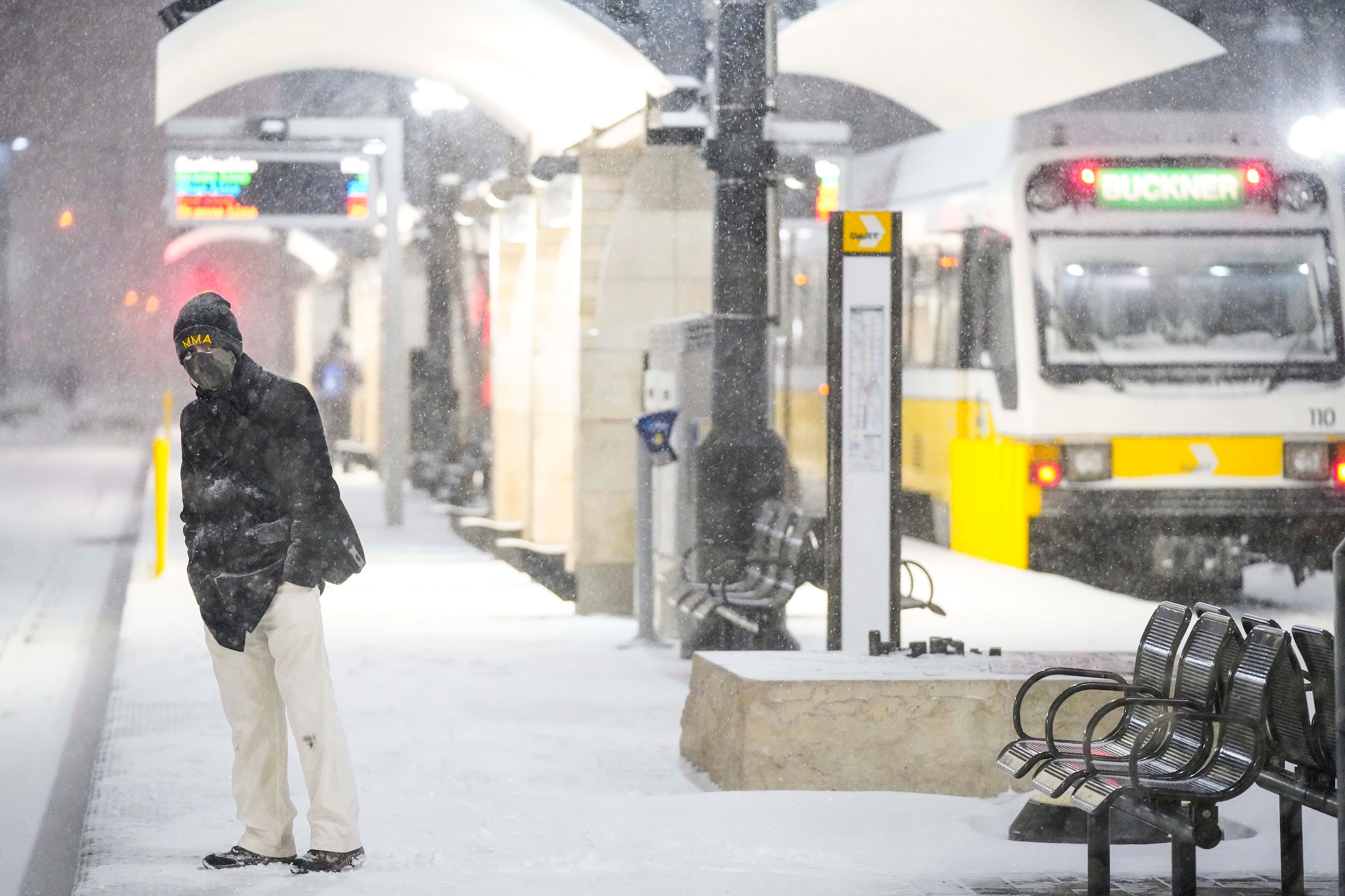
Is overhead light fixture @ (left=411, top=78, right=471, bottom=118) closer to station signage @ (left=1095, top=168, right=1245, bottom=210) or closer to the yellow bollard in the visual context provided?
the yellow bollard

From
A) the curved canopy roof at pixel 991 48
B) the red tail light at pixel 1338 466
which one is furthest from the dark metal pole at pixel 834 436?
the red tail light at pixel 1338 466

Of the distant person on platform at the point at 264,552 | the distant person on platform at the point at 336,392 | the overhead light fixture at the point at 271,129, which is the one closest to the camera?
the distant person on platform at the point at 264,552

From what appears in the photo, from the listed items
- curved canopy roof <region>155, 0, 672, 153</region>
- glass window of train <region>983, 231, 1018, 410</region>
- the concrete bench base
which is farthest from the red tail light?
the concrete bench base

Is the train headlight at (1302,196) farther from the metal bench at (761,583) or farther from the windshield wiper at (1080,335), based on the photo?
the metal bench at (761,583)

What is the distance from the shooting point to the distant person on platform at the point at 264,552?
18.2 ft

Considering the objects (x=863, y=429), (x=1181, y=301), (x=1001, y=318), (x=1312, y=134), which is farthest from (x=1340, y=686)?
(x=1312, y=134)

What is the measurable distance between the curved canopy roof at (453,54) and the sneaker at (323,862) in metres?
7.48

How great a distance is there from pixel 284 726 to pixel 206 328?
1179 millimetres

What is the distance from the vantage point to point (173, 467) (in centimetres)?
3094

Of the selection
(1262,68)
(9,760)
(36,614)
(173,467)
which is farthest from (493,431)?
(1262,68)

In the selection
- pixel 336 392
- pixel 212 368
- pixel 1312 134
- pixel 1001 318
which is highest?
pixel 1312 134

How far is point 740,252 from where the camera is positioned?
1038 cm

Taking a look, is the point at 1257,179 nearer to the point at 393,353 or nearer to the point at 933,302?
the point at 933,302

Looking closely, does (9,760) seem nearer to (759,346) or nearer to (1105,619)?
(759,346)
